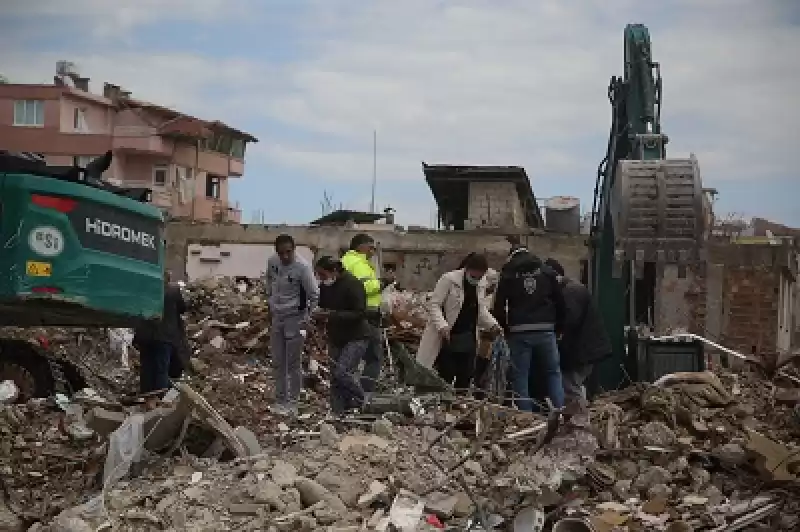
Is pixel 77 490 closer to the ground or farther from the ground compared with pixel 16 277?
closer to the ground

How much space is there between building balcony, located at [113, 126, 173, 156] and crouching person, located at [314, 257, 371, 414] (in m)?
49.5

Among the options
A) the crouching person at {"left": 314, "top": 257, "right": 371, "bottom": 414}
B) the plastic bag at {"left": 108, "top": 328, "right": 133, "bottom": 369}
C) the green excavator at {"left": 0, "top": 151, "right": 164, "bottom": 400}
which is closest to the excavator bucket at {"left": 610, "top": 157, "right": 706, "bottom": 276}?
the crouching person at {"left": 314, "top": 257, "right": 371, "bottom": 414}

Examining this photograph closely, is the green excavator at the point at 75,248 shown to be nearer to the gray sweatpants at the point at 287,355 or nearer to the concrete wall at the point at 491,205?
the gray sweatpants at the point at 287,355

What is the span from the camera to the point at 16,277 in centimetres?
827

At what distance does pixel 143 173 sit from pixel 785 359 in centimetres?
5347

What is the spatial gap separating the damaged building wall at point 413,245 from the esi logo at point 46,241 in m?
22.5

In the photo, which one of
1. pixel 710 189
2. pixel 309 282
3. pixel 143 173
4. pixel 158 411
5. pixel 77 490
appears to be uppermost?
pixel 143 173

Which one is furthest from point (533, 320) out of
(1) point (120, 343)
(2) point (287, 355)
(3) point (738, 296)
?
(3) point (738, 296)

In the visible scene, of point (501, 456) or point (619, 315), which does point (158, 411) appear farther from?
point (619, 315)

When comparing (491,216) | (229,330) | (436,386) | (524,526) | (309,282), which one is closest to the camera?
(524,526)

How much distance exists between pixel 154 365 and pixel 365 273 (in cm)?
254

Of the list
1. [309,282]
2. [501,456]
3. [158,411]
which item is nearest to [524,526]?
[501,456]

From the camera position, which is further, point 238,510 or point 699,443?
point 699,443

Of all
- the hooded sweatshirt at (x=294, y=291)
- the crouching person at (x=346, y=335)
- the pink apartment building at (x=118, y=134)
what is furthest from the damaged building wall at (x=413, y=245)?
the pink apartment building at (x=118, y=134)
